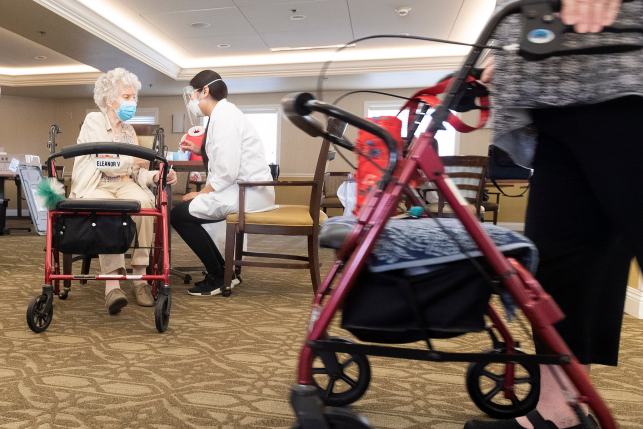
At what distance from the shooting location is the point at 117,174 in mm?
2193

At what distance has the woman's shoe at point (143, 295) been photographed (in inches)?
82.0

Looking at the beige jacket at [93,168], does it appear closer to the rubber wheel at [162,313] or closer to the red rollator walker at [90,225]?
the red rollator walker at [90,225]

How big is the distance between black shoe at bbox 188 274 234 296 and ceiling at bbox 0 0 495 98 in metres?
3.60

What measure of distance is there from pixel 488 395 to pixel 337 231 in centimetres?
63

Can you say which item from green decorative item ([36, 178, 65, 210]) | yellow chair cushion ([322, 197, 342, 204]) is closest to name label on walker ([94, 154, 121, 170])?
green decorative item ([36, 178, 65, 210])

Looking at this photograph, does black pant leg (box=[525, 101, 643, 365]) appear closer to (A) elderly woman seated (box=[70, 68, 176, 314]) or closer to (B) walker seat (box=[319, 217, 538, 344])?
(B) walker seat (box=[319, 217, 538, 344])

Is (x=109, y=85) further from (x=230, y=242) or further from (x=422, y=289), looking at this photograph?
(x=422, y=289)

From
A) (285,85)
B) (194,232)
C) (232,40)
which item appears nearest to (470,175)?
(194,232)

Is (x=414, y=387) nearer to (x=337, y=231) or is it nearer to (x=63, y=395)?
(x=337, y=231)

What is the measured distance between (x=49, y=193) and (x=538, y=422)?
1.69 meters

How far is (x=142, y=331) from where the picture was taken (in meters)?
1.71

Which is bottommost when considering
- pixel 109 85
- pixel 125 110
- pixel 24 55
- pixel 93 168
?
pixel 93 168

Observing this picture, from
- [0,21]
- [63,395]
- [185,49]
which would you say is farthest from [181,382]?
[185,49]

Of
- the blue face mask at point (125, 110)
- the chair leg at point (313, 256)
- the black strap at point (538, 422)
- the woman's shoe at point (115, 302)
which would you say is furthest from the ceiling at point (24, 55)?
the black strap at point (538, 422)
